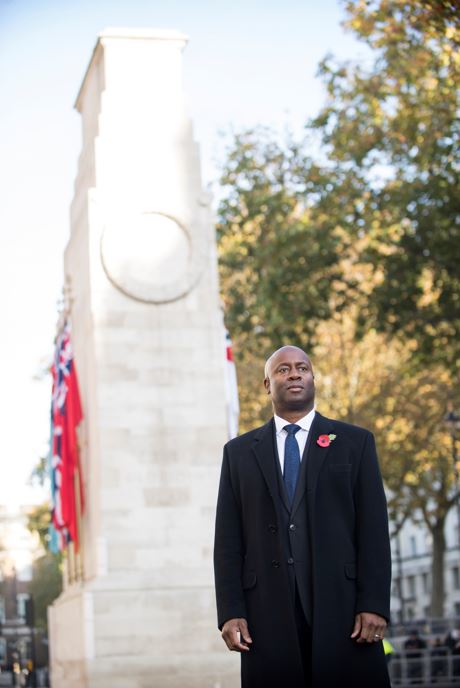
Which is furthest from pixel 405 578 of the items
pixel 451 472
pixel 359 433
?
pixel 359 433

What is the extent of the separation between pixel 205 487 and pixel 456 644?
16.9 m

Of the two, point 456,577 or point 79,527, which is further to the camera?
point 456,577

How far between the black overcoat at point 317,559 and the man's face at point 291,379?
0.51 feet

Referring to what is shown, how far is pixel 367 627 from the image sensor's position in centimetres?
562

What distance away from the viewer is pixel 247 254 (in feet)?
101

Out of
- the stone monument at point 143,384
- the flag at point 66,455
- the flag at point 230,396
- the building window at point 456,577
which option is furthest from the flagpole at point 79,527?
the building window at point 456,577

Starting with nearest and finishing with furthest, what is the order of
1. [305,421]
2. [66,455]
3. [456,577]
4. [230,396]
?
[305,421] → [66,455] → [230,396] → [456,577]

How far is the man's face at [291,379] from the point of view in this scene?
19.5 feet

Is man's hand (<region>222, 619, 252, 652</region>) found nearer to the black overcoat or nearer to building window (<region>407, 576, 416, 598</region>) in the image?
the black overcoat

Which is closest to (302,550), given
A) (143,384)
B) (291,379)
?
(291,379)

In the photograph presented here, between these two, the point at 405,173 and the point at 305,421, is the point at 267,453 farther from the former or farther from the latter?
the point at 405,173

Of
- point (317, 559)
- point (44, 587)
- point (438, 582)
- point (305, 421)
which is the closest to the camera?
point (317, 559)

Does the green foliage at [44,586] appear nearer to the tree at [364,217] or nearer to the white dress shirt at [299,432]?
the tree at [364,217]

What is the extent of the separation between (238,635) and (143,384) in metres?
11.8
